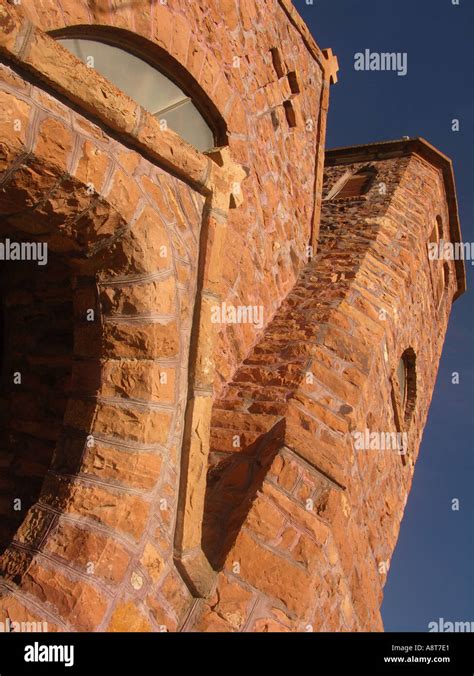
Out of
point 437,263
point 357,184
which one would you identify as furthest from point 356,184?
point 437,263

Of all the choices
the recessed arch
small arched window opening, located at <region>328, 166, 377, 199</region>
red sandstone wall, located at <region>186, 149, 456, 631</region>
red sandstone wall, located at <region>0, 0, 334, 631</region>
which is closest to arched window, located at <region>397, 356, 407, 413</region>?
red sandstone wall, located at <region>186, 149, 456, 631</region>

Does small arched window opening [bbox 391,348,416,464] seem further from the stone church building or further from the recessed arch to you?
the recessed arch

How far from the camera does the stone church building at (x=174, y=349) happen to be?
2.55m

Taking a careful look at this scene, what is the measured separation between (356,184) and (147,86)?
462 centimetres

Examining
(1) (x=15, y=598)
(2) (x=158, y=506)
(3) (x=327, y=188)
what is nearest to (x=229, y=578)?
(2) (x=158, y=506)

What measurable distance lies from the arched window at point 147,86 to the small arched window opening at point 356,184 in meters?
3.53

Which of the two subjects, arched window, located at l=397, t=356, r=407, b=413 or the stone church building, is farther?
arched window, located at l=397, t=356, r=407, b=413

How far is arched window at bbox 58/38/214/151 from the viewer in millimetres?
3156

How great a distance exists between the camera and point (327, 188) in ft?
25.6

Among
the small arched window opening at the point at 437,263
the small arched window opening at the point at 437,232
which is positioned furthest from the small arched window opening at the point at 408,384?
the small arched window opening at the point at 437,232

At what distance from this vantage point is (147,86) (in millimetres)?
3572

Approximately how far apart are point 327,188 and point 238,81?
3.73 m

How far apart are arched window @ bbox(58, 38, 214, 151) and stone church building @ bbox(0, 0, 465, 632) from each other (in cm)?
1

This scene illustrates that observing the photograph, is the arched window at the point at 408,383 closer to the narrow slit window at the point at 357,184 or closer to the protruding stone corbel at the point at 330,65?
the narrow slit window at the point at 357,184
